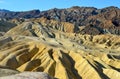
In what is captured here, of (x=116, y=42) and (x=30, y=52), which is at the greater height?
(x=30, y=52)

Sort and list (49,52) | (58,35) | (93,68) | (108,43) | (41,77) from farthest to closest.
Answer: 1. (108,43)
2. (58,35)
3. (49,52)
4. (93,68)
5. (41,77)

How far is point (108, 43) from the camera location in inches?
6152

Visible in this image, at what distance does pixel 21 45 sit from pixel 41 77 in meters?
53.7

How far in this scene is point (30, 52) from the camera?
71938mm

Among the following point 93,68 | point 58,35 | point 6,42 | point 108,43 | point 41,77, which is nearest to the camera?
point 41,77

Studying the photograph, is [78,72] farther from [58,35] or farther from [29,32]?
[58,35]

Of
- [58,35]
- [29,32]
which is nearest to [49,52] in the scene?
[29,32]

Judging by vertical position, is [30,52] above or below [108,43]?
above

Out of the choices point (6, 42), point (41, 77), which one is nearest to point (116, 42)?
point (6, 42)

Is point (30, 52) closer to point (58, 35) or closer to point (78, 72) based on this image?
point (78, 72)

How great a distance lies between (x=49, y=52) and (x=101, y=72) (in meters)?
12.1

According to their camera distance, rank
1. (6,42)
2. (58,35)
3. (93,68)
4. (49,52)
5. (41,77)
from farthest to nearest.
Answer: (58,35)
(6,42)
(49,52)
(93,68)
(41,77)

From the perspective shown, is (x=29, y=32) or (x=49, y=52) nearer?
(x=49, y=52)

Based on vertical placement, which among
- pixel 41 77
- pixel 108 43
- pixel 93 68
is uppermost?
pixel 41 77
